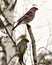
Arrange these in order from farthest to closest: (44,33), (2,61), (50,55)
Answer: (44,33)
(2,61)
(50,55)

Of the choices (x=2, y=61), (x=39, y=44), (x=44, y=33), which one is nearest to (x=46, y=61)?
(x=2, y=61)

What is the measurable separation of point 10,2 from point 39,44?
1.09 meters

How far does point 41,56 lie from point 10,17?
113 centimetres

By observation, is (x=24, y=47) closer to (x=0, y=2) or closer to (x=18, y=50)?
(x=18, y=50)

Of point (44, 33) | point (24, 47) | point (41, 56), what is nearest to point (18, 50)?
point (24, 47)

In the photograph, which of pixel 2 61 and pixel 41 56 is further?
pixel 2 61

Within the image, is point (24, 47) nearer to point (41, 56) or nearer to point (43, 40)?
point (41, 56)

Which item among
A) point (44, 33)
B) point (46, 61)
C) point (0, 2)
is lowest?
point (44, 33)

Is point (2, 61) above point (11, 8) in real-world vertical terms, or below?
below

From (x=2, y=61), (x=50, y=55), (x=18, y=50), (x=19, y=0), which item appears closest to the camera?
(x=18, y=50)

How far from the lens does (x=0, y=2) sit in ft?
20.5

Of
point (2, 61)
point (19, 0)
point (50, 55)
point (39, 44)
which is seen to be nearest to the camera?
point (50, 55)

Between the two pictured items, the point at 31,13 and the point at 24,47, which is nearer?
the point at 24,47

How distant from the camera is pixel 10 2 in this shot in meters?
6.16
